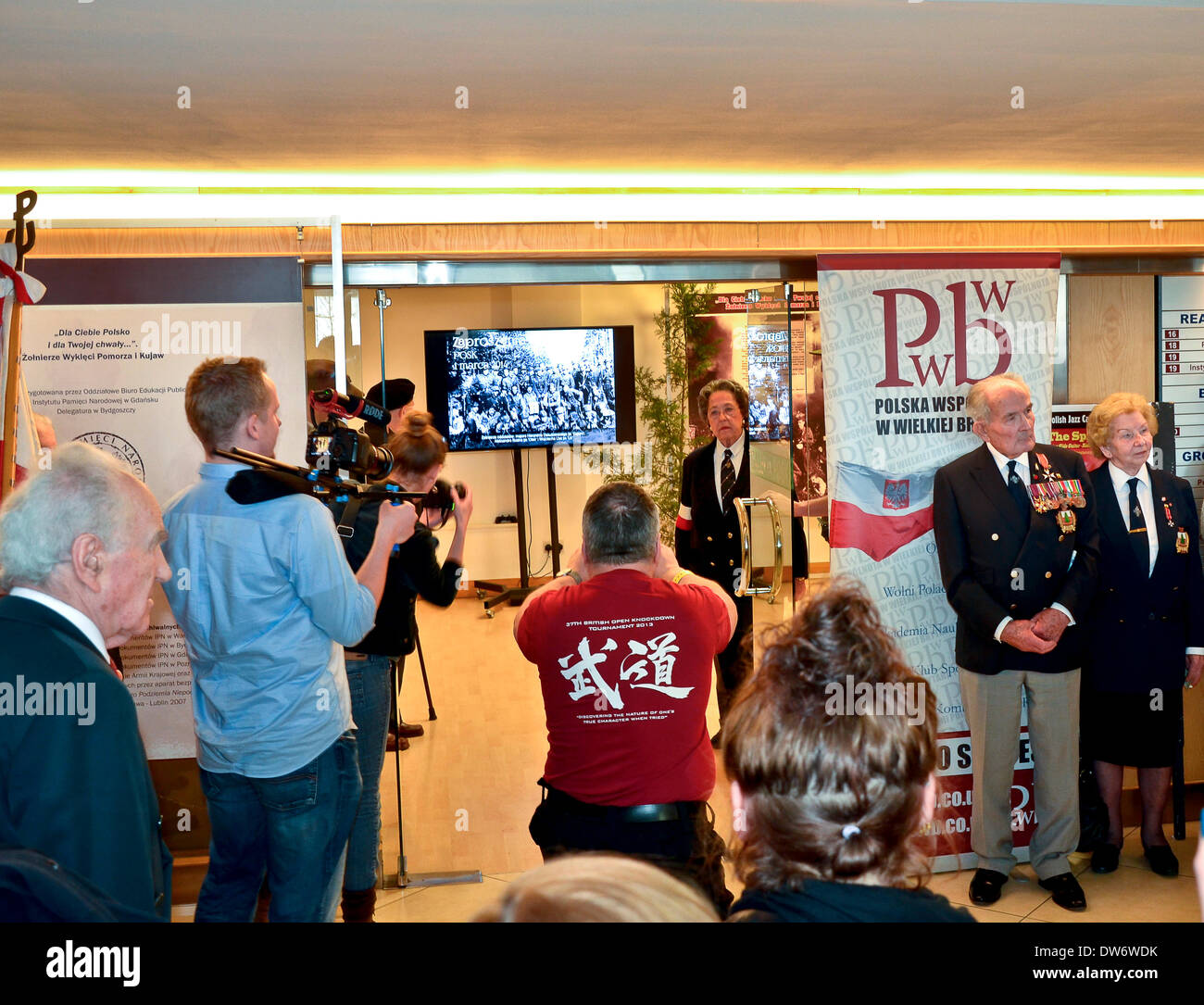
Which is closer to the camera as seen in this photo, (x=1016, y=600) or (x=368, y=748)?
(x=368, y=748)

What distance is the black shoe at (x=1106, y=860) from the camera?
397cm

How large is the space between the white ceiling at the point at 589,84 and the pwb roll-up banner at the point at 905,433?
457 mm

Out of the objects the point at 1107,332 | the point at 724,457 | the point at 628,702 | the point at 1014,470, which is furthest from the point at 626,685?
the point at 1107,332

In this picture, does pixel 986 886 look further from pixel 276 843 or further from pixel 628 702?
pixel 276 843

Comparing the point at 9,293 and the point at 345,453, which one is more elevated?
the point at 9,293

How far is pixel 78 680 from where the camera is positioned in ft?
4.83

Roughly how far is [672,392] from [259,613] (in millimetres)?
6975

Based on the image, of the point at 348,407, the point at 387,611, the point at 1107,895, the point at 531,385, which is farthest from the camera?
the point at 531,385

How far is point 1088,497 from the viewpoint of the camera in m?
3.74

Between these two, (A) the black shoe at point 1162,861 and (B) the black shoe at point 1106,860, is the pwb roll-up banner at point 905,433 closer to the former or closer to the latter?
(B) the black shoe at point 1106,860

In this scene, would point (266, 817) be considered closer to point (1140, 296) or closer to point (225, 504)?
point (225, 504)

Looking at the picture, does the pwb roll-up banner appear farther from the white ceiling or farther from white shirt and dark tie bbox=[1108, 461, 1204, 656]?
white shirt and dark tie bbox=[1108, 461, 1204, 656]

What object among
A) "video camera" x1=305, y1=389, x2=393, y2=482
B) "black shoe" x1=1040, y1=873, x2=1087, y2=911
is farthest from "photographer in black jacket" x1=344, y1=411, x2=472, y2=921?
"black shoe" x1=1040, y1=873, x2=1087, y2=911

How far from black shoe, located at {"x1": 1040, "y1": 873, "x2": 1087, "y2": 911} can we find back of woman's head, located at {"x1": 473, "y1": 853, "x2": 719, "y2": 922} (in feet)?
10.9
